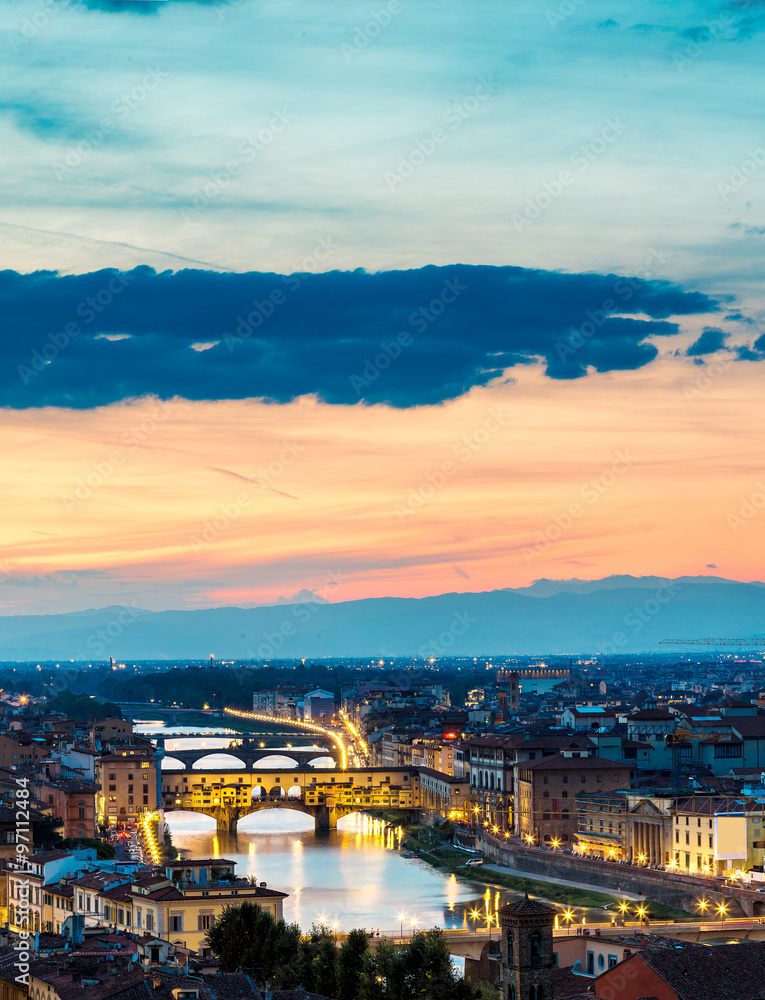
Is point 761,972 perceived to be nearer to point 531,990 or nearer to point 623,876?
point 531,990

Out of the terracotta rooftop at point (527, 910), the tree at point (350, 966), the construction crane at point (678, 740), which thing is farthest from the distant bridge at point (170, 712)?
the terracotta rooftop at point (527, 910)

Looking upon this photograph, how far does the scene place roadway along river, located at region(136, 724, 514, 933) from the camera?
33469 millimetres

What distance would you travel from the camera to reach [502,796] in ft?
167

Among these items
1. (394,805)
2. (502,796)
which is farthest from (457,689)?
(502,796)

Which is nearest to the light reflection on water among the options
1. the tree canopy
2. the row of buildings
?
the row of buildings

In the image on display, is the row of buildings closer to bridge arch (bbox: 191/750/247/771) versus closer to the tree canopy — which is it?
bridge arch (bbox: 191/750/247/771)

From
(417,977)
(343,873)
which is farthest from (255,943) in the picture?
(343,873)

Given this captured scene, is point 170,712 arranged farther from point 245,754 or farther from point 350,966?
point 350,966

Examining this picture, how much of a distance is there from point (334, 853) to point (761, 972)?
2855 centimetres

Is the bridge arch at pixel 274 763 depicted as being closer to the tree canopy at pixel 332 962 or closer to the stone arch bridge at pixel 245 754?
the stone arch bridge at pixel 245 754

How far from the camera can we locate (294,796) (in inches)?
2335

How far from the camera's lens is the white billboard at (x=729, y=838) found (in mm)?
36438

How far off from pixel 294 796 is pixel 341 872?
58.4 ft

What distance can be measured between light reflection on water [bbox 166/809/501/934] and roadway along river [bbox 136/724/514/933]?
0.02m
